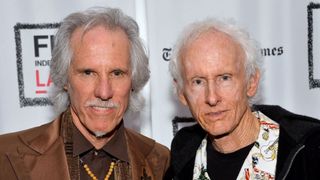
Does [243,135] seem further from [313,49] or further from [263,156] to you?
[313,49]

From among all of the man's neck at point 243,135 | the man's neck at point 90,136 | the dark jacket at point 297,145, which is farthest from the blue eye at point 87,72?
the dark jacket at point 297,145

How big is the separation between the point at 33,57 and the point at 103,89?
2.61ft

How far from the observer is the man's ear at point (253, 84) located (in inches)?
66.0

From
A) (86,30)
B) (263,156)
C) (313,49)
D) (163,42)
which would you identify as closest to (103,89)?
(86,30)

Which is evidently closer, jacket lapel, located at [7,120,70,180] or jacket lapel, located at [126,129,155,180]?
jacket lapel, located at [7,120,70,180]

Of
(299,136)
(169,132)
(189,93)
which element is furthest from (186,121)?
(299,136)

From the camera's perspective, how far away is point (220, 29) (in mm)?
1635

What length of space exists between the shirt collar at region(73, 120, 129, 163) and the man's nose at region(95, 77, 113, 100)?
8.4 inches

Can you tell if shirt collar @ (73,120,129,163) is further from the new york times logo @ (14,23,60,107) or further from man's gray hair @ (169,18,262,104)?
the new york times logo @ (14,23,60,107)

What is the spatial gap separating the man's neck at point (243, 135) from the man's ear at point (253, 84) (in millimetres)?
68

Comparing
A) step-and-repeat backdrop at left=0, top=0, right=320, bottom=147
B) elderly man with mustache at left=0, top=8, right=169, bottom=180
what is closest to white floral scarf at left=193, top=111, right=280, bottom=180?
elderly man with mustache at left=0, top=8, right=169, bottom=180

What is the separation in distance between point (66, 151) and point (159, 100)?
28.1 inches

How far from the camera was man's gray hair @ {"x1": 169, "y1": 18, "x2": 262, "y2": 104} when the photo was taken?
1.63 meters

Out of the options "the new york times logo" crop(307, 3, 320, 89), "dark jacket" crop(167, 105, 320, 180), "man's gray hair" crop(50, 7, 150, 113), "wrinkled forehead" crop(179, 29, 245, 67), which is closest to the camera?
"dark jacket" crop(167, 105, 320, 180)
